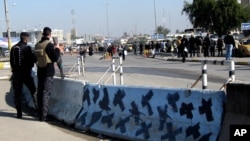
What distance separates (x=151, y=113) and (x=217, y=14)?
59.9 metres

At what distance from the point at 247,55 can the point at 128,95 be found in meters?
28.7

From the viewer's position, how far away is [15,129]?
9.62 m

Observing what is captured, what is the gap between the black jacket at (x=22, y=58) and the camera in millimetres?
10891

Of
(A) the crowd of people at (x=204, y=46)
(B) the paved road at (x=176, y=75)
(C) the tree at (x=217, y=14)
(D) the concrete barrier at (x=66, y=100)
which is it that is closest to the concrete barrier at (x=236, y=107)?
(D) the concrete barrier at (x=66, y=100)

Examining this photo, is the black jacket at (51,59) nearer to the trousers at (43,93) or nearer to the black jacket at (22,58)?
the trousers at (43,93)

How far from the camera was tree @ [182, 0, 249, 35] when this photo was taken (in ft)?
216

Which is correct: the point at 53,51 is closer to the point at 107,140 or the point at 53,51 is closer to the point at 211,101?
the point at 107,140

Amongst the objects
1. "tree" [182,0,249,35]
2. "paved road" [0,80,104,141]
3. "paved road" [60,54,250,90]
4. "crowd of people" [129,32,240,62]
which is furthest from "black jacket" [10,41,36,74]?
"tree" [182,0,249,35]

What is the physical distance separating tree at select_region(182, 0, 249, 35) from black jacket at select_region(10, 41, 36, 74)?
56949mm

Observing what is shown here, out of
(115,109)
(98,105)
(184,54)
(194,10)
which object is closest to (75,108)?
(98,105)

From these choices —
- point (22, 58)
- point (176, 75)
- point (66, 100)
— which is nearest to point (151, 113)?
point (66, 100)

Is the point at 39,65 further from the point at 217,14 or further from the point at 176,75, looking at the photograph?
the point at 217,14

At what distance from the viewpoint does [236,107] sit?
6270mm

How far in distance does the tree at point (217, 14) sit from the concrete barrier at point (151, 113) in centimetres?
5826
